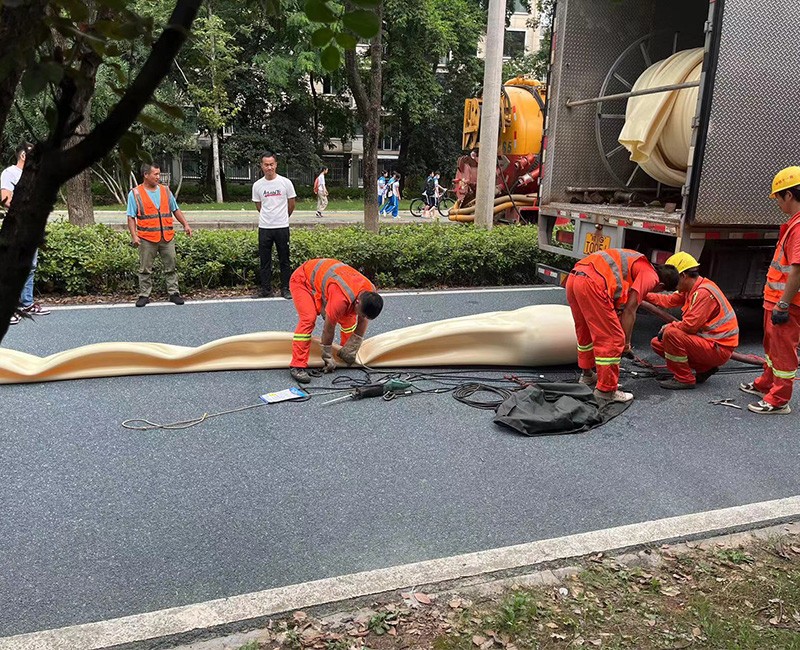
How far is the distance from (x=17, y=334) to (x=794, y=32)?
7.56m

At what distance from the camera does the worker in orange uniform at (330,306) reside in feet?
17.5

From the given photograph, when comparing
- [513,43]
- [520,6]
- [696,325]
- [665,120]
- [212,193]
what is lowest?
[212,193]

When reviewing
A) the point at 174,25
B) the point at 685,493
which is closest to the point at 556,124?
the point at 685,493

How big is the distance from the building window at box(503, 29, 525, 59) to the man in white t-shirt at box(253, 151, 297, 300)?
107ft

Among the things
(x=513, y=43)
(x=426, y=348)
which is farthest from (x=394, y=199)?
(x=513, y=43)

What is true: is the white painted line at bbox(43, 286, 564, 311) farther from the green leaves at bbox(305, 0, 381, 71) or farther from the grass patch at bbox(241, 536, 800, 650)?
the green leaves at bbox(305, 0, 381, 71)

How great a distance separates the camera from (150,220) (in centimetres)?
786

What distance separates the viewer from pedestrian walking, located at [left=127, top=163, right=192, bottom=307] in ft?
25.8

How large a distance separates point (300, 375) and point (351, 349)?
1.66ft

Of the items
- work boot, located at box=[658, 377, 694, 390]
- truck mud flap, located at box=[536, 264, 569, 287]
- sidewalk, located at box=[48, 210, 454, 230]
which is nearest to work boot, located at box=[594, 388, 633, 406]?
work boot, located at box=[658, 377, 694, 390]

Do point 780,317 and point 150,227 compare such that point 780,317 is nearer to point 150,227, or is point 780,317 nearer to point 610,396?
point 610,396

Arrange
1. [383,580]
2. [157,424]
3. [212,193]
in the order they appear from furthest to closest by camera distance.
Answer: [212,193] < [157,424] < [383,580]

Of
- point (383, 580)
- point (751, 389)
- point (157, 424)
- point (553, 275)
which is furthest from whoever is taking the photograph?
point (553, 275)

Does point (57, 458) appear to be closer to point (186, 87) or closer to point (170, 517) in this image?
point (170, 517)
